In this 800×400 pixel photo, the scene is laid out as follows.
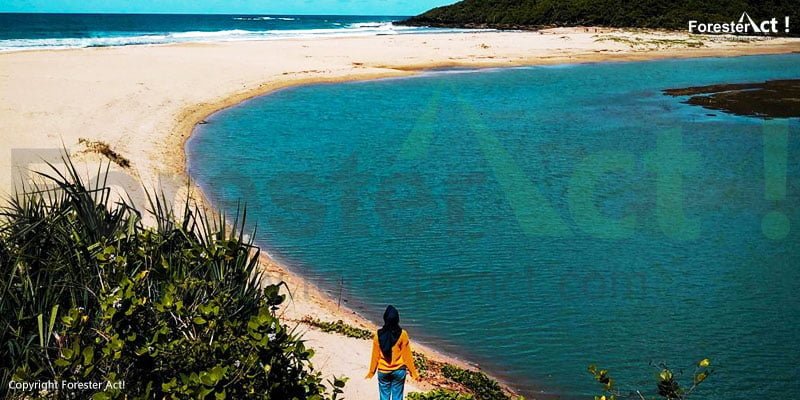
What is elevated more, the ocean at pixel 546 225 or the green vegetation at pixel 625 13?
the green vegetation at pixel 625 13

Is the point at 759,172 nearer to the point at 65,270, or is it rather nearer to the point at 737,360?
the point at 737,360

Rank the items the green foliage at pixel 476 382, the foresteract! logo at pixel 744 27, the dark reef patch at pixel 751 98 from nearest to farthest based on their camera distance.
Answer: the green foliage at pixel 476 382, the dark reef patch at pixel 751 98, the foresteract! logo at pixel 744 27

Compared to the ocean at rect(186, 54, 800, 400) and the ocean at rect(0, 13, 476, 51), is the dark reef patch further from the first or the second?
the ocean at rect(0, 13, 476, 51)

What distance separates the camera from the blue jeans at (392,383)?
6.80 m

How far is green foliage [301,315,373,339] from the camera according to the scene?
8906mm

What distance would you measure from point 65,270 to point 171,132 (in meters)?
15.5

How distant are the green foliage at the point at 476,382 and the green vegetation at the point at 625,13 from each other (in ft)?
232

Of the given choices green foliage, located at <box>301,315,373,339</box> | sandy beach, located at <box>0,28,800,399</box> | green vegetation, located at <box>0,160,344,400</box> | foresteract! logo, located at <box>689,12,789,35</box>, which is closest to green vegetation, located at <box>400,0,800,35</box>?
foresteract! logo, located at <box>689,12,789,35</box>

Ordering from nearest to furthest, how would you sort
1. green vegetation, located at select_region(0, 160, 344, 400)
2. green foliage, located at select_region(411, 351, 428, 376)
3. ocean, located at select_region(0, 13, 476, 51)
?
green vegetation, located at select_region(0, 160, 344, 400)
green foliage, located at select_region(411, 351, 428, 376)
ocean, located at select_region(0, 13, 476, 51)

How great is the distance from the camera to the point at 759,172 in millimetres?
18234

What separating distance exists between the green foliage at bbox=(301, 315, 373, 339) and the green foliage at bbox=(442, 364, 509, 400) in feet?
3.46

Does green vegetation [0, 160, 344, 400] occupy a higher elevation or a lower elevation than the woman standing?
higher

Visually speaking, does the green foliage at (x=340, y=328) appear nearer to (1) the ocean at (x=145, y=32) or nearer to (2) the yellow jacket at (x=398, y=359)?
(2) the yellow jacket at (x=398, y=359)

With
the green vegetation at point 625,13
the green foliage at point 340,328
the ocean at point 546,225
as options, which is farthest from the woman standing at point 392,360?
the green vegetation at point 625,13
